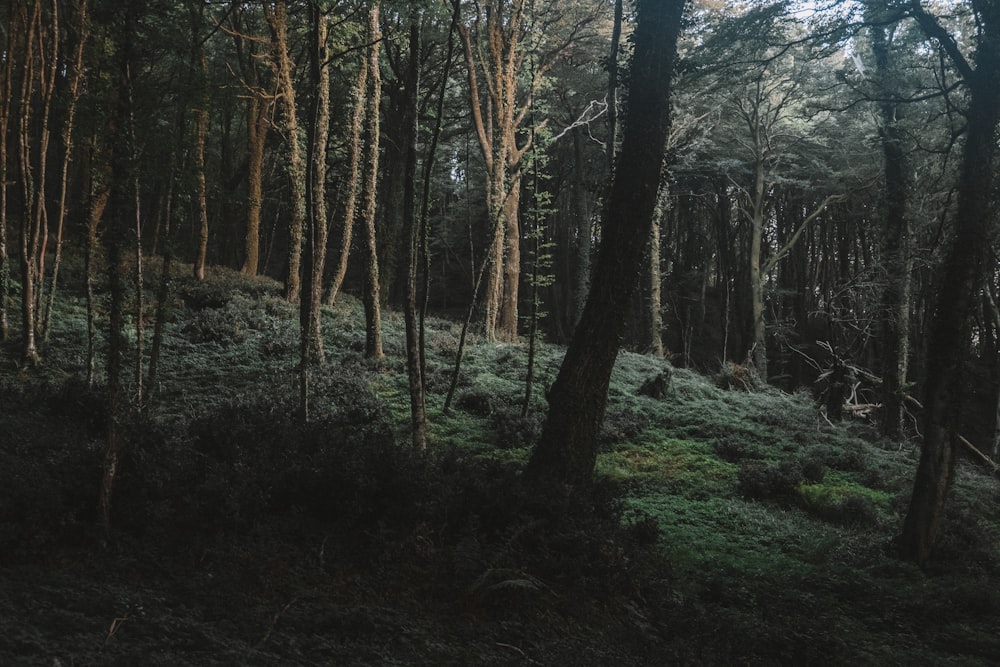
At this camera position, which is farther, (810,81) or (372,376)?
(810,81)

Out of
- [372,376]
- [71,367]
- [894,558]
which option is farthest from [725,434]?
[71,367]

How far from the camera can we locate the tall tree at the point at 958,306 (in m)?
6.89

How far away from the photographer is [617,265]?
22.6ft

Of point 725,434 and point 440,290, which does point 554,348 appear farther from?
point 440,290

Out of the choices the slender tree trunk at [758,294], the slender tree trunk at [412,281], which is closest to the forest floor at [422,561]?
the slender tree trunk at [412,281]

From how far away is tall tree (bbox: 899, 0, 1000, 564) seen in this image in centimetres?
689

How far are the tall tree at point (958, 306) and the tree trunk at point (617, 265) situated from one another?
3581mm

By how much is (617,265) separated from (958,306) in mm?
3936

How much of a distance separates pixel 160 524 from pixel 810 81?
25.9 metres

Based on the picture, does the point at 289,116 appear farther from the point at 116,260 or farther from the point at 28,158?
the point at 116,260

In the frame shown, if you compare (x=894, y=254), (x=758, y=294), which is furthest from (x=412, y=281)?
(x=758, y=294)

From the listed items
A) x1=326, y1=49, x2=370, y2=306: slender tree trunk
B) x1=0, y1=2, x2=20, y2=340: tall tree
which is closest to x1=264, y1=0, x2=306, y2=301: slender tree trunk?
x1=326, y1=49, x2=370, y2=306: slender tree trunk

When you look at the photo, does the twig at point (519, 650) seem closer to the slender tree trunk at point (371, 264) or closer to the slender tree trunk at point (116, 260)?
the slender tree trunk at point (116, 260)

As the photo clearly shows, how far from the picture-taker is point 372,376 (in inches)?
530
